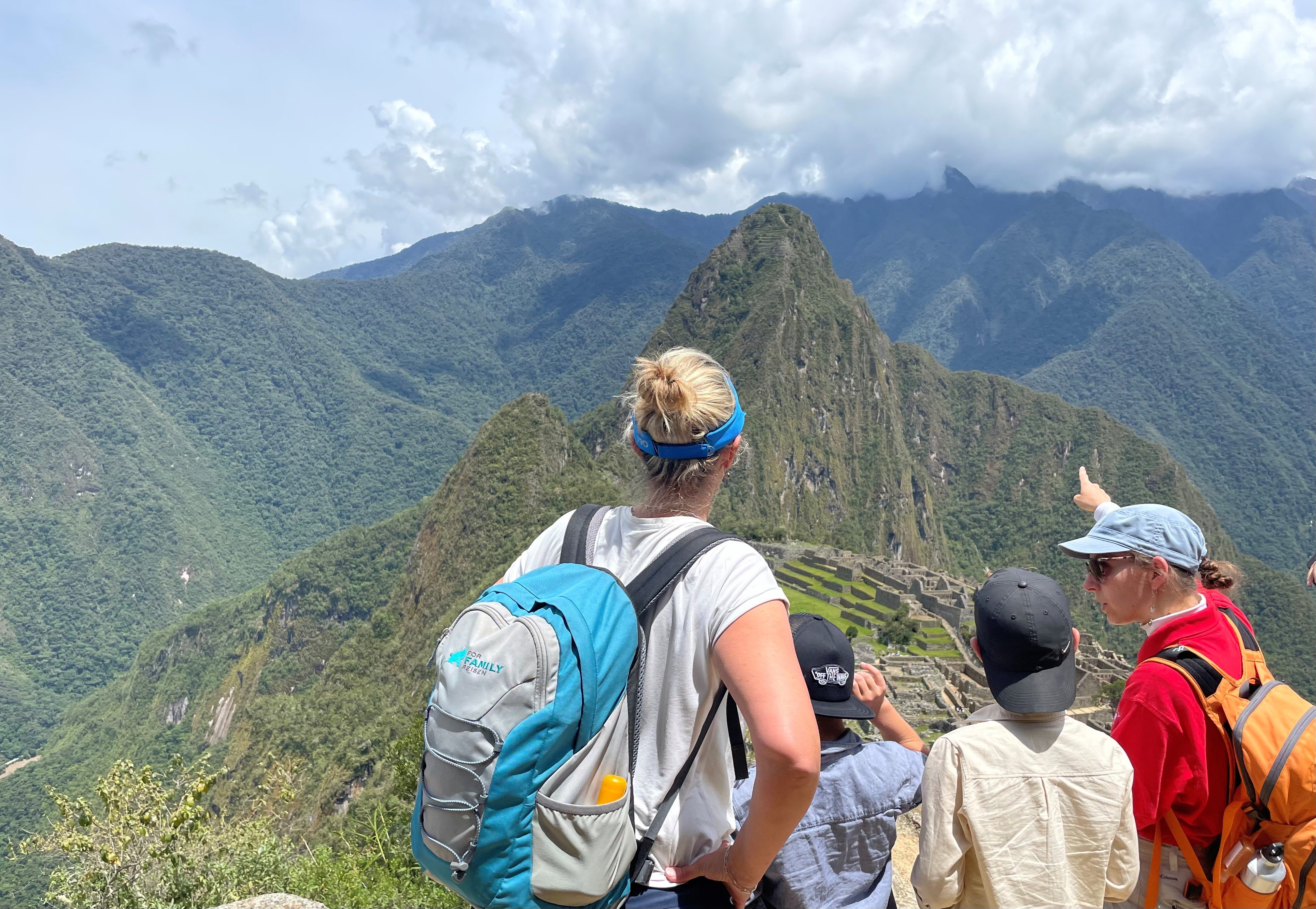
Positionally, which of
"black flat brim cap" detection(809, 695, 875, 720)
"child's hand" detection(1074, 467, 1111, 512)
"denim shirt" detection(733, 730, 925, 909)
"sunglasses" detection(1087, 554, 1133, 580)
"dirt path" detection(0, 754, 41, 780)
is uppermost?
"child's hand" detection(1074, 467, 1111, 512)

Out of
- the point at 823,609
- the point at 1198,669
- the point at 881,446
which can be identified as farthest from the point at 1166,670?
the point at 881,446

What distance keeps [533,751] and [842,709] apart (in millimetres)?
1400

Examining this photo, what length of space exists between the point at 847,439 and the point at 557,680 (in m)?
112

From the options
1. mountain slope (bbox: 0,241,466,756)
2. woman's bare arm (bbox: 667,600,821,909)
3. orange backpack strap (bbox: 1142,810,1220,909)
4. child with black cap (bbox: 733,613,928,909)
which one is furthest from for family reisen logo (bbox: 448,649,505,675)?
mountain slope (bbox: 0,241,466,756)

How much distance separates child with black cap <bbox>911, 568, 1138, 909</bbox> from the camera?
2639 millimetres

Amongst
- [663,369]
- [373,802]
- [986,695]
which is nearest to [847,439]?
[986,695]

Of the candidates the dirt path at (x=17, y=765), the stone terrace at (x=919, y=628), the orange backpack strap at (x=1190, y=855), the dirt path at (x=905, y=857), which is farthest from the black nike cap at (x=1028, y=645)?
the dirt path at (x=17, y=765)

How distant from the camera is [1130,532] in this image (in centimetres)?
328

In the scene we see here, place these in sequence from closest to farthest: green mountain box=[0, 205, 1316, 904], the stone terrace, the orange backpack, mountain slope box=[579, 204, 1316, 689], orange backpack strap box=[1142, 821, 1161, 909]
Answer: the orange backpack, orange backpack strap box=[1142, 821, 1161, 909], the stone terrace, green mountain box=[0, 205, 1316, 904], mountain slope box=[579, 204, 1316, 689]

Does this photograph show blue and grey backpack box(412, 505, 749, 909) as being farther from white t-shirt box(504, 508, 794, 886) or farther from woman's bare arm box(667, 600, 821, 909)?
woman's bare arm box(667, 600, 821, 909)

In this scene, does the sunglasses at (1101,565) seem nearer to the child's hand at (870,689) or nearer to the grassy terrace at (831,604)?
the child's hand at (870,689)

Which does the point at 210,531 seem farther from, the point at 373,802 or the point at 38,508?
the point at 373,802

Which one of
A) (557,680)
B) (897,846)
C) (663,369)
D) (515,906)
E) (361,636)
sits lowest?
(361,636)

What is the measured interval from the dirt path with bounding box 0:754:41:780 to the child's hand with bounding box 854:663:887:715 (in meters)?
98.4
